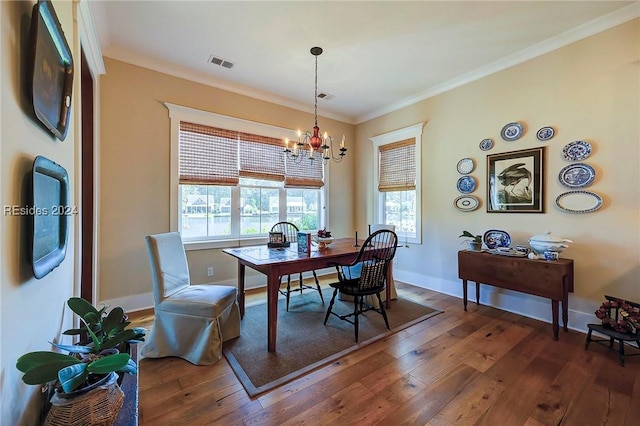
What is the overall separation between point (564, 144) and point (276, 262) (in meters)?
3.08

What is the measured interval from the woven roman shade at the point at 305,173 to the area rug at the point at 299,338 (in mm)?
1877

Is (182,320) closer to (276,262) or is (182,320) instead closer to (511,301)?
(276,262)

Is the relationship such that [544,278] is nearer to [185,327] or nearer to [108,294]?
[185,327]

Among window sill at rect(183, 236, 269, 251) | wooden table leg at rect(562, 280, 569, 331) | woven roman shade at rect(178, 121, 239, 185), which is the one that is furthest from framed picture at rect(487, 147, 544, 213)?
woven roman shade at rect(178, 121, 239, 185)

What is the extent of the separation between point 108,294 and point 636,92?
5.47 metres

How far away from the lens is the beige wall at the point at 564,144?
94.4 inches

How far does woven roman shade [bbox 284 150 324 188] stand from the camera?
4328 millimetres

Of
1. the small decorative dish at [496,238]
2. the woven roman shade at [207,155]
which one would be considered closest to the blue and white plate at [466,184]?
the small decorative dish at [496,238]

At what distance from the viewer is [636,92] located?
7.70 ft

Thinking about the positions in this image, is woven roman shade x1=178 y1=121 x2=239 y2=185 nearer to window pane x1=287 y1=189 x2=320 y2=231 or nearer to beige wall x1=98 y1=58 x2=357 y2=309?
beige wall x1=98 y1=58 x2=357 y2=309

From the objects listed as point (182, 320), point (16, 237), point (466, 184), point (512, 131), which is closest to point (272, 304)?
point (182, 320)

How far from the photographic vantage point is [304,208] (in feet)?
15.1

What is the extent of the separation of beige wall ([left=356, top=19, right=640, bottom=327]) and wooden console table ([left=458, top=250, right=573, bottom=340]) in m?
0.35

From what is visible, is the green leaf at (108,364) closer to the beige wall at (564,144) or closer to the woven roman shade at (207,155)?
the woven roman shade at (207,155)
